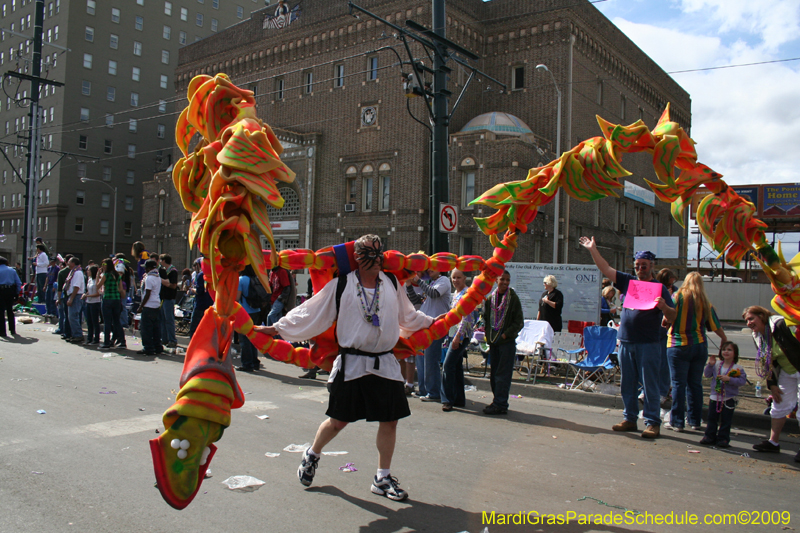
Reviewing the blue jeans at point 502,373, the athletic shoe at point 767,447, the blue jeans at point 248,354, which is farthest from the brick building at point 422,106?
the athletic shoe at point 767,447

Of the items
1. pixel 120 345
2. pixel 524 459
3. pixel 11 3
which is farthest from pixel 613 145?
pixel 11 3

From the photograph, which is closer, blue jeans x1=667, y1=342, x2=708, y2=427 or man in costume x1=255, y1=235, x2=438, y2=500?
man in costume x1=255, y1=235, x2=438, y2=500

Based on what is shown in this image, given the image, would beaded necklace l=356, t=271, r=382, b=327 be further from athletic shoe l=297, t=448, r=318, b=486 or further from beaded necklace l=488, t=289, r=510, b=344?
beaded necklace l=488, t=289, r=510, b=344

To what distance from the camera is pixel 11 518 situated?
3822 mm

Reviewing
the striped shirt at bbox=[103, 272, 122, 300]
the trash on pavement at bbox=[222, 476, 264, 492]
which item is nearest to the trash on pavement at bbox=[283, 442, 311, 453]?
the trash on pavement at bbox=[222, 476, 264, 492]

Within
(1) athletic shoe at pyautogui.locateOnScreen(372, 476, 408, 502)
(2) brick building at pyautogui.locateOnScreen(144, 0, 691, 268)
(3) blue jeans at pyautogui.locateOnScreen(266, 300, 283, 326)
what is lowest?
(1) athletic shoe at pyautogui.locateOnScreen(372, 476, 408, 502)

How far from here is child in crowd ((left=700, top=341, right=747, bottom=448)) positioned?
6.25 m

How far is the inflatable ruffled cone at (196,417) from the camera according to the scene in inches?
118

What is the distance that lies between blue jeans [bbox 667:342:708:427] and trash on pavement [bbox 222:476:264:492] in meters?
4.99

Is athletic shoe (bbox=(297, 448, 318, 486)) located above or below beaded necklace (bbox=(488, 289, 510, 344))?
below

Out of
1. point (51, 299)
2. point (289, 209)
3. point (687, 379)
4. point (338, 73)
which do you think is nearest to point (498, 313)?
point (687, 379)

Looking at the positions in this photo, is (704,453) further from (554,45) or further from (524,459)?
(554,45)

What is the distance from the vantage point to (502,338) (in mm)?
7914

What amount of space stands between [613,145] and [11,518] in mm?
5086
